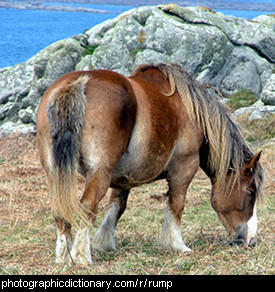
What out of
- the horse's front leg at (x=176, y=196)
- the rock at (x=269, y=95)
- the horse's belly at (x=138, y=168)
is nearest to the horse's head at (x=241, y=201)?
the horse's front leg at (x=176, y=196)

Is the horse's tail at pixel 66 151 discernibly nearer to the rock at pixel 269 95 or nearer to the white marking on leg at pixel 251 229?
the white marking on leg at pixel 251 229

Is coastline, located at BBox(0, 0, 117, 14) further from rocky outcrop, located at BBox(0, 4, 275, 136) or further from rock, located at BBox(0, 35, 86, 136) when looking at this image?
rock, located at BBox(0, 35, 86, 136)

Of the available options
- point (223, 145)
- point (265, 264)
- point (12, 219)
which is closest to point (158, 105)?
point (223, 145)

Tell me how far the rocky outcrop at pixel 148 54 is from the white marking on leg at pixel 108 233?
6.52 metres

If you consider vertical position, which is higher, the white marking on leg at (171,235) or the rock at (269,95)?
the white marking on leg at (171,235)

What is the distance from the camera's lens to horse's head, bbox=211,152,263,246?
16.8 ft

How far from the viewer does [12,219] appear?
6211 millimetres

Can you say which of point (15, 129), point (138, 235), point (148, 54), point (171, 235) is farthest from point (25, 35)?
point (171, 235)

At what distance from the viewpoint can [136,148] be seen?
168 inches

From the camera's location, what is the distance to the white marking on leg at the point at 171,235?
488 cm

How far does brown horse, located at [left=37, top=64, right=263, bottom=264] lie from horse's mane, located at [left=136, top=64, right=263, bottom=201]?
1 cm

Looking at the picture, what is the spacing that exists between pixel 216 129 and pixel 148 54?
7590 mm
